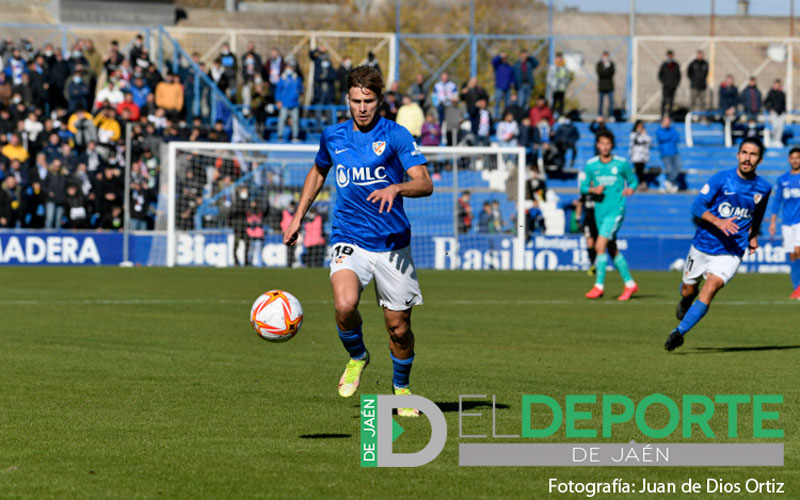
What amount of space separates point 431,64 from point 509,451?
4520 cm

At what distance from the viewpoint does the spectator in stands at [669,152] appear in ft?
118

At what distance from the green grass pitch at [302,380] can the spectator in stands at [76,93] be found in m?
12.2

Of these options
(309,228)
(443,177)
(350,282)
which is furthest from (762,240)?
(350,282)

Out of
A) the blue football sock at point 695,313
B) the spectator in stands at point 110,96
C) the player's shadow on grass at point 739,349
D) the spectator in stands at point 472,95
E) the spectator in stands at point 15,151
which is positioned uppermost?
the spectator in stands at point 472,95

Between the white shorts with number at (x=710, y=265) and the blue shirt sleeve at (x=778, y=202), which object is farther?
the blue shirt sleeve at (x=778, y=202)

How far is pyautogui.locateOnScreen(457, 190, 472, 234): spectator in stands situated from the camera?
1203 inches

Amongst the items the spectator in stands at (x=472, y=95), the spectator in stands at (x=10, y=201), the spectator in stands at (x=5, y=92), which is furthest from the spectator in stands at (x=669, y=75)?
the spectator in stands at (x=10, y=201)

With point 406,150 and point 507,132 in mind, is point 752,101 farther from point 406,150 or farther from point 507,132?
point 406,150

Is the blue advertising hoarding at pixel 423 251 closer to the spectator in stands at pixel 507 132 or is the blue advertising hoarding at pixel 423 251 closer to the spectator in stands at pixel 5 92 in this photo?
the spectator in stands at pixel 5 92

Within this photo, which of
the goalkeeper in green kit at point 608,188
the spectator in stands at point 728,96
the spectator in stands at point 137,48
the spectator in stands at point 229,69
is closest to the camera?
the goalkeeper in green kit at point 608,188

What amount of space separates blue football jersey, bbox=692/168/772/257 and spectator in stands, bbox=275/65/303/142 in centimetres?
2334

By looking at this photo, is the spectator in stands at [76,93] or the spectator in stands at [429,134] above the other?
the spectator in stands at [76,93]

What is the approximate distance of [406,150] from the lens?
8320mm

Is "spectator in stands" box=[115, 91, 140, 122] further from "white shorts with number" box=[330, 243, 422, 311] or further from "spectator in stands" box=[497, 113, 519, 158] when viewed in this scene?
"white shorts with number" box=[330, 243, 422, 311]
